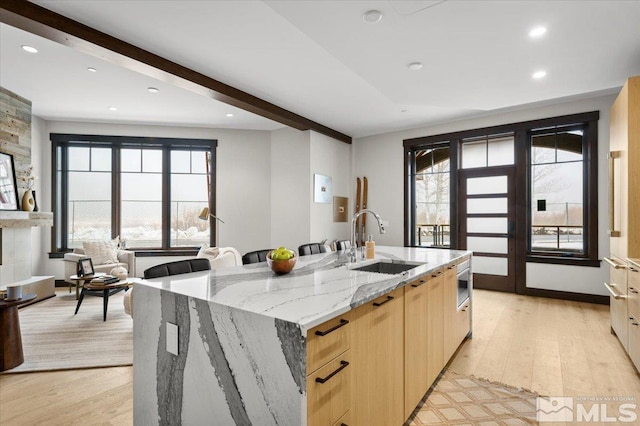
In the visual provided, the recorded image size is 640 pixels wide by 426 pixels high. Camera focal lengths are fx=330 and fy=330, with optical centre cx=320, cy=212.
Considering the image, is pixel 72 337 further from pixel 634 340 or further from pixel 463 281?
pixel 634 340

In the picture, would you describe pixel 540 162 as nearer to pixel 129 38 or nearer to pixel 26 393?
pixel 129 38

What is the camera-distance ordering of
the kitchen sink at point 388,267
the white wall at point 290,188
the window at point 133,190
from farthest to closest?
the window at point 133,190 → the white wall at point 290,188 → the kitchen sink at point 388,267

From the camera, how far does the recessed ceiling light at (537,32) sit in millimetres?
2398

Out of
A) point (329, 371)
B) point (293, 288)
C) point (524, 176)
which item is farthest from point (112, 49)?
point (524, 176)

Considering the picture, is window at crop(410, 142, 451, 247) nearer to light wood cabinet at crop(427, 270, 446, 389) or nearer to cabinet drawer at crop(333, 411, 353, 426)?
light wood cabinet at crop(427, 270, 446, 389)

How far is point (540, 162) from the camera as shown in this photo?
16.6ft

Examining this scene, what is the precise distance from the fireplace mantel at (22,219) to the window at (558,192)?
751 centimetres

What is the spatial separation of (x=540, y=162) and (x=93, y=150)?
773 cm

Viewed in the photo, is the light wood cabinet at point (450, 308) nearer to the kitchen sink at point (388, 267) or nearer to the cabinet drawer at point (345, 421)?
the kitchen sink at point (388, 267)

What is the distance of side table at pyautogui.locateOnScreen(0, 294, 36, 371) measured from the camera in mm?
2676

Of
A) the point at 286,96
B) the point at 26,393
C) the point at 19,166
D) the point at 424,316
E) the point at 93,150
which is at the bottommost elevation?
the point at 26,393

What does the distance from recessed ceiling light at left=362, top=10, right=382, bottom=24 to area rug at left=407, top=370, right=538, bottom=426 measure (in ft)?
8.56

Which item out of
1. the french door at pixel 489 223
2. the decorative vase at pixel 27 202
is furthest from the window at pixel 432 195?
the decorative vase at pixel 27 202

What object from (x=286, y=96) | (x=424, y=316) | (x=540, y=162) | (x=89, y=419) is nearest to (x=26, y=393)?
(x=89, y=419)
